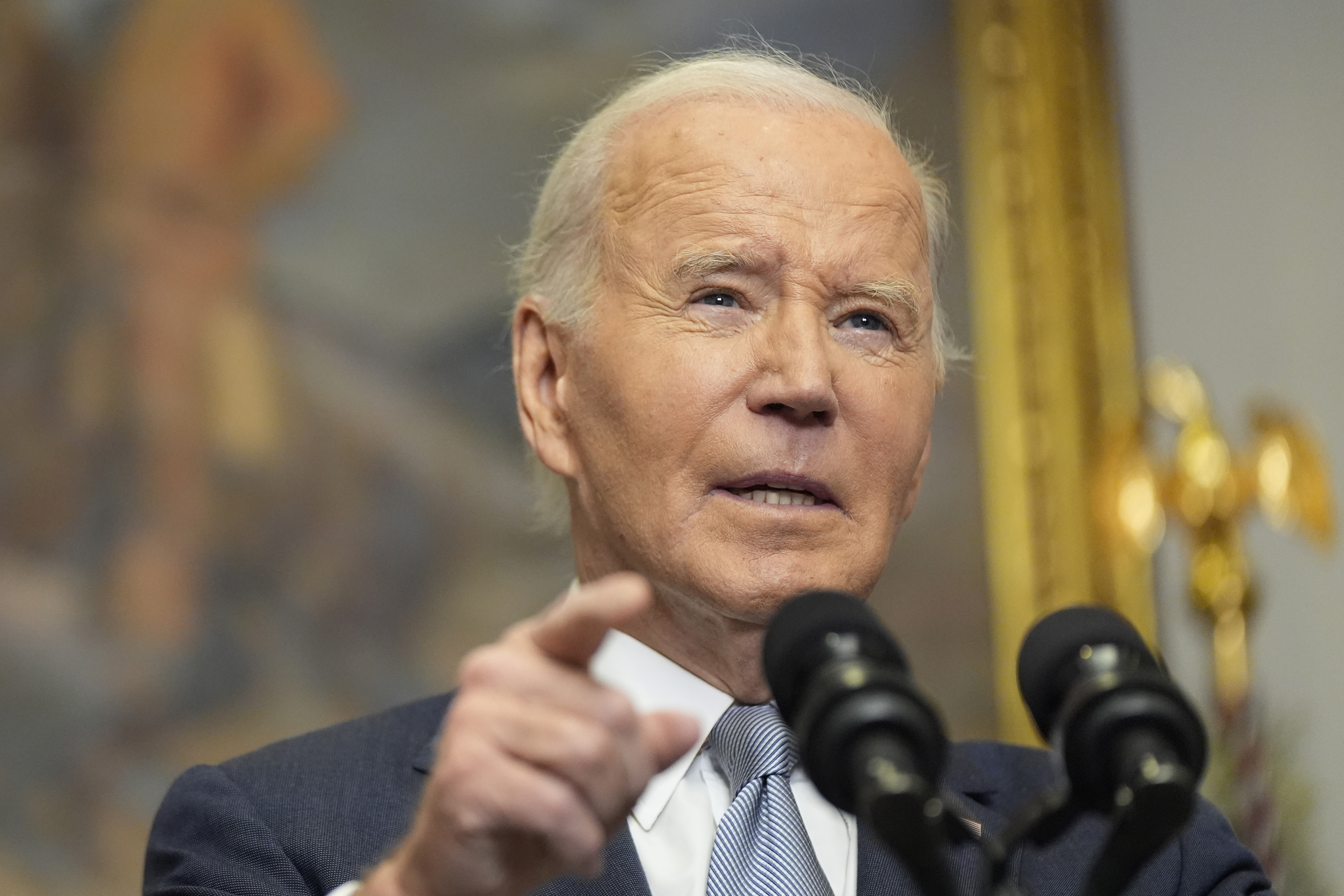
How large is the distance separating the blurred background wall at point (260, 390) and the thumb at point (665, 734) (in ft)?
10.2

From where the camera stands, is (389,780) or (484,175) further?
(484,175)

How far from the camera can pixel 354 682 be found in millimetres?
→ 4168

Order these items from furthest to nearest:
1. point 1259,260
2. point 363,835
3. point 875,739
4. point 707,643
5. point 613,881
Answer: point 1259,260 < point 707,643 < point 363,835 < point 613,881 < point 875,739

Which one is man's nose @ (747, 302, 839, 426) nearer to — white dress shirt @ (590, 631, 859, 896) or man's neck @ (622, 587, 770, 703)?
man's neck @ (622, 587, 770, 703)

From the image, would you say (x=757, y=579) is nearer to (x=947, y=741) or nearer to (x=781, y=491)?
(x=781, y=491)

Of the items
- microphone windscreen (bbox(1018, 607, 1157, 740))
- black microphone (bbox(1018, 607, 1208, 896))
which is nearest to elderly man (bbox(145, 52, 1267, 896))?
microphone windscreen (bbox(1018, 607, 1157, 740))

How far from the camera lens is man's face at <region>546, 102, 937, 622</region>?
196cm

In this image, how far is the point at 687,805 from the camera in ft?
6.43

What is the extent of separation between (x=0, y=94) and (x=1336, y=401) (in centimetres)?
416

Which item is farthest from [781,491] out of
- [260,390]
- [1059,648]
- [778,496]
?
[260,390]

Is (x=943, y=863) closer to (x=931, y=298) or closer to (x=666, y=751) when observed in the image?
(x=666, y=751)

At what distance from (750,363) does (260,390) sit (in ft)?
8.50

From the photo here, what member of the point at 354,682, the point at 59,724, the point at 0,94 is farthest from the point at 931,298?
the point at 0,94

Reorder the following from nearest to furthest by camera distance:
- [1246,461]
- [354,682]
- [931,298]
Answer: [931,298], [354,682], [1246,461]
